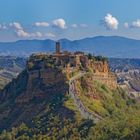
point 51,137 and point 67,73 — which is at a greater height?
point 67,73

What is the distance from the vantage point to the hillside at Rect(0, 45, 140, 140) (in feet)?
275

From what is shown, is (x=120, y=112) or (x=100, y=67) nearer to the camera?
(x=120, y=112)

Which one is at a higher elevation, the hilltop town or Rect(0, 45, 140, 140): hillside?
the hilltop town

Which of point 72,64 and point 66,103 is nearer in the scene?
point 66,103

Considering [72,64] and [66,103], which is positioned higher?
[72,64]

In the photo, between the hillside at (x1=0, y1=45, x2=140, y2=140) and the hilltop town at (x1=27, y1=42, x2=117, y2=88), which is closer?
the hillside at (x1=0, y1=45, x2=140, y2=140)

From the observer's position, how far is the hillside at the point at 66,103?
83831 mm

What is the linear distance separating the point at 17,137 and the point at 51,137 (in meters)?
7.45

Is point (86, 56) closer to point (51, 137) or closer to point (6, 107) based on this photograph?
point (6, 107)

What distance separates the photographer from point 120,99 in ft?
350

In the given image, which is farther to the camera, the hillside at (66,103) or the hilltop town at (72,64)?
the hilltop town at (72,64)

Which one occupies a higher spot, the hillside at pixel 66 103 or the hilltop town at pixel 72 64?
the hilltop town at pixel 72 64

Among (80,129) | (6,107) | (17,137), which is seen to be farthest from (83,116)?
(6,107)

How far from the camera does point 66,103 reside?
91625 millimetres
